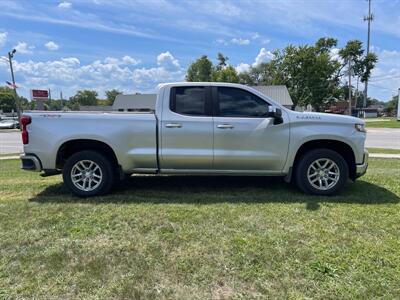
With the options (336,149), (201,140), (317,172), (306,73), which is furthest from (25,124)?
(306,73)

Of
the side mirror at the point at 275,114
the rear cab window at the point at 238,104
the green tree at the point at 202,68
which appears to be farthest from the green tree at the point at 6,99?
the side mirror at the point at 275,114

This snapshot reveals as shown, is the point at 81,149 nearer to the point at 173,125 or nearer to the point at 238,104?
the point at 173,125

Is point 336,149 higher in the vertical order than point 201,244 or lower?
higher

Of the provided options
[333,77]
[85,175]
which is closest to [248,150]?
[85,175]

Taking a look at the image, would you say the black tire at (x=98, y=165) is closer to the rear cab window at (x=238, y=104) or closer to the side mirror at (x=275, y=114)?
the rear cab window at (x=238, y=104)

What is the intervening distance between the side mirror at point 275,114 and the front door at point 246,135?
6cm

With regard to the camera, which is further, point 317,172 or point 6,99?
point 6,99

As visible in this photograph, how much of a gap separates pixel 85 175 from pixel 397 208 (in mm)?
4773

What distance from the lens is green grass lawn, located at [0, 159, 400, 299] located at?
304 cm

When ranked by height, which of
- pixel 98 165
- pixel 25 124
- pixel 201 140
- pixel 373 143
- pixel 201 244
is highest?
pixel 25 124

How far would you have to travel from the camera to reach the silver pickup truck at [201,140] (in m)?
5.60

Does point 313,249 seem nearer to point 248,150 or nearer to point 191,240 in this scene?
point 191,240

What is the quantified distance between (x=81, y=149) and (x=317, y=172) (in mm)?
3926

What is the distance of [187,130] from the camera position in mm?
5594
